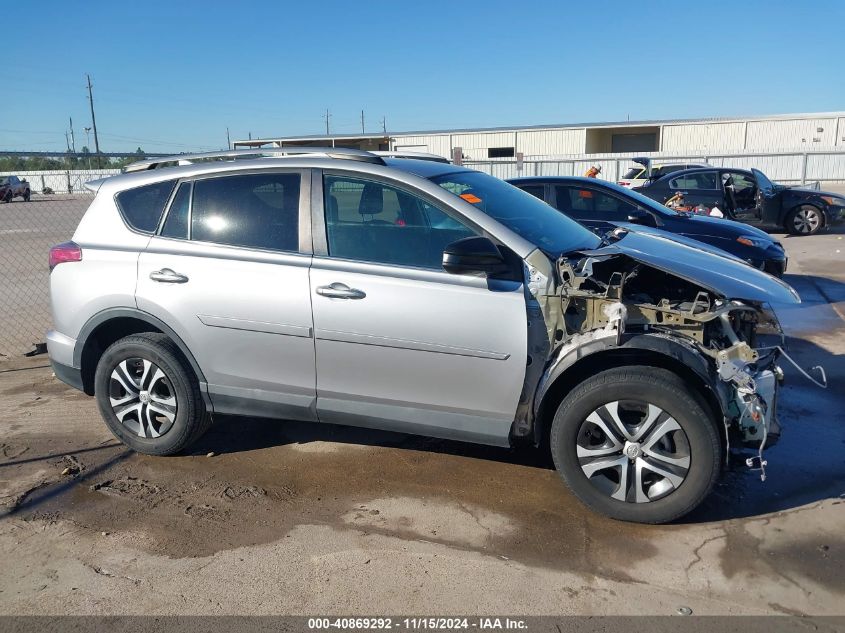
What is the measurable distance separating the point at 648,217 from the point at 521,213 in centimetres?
449

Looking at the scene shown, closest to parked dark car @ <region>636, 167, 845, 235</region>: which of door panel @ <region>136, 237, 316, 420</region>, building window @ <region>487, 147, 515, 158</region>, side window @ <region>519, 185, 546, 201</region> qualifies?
side window @ <region>519, 185, 546, 201</region>

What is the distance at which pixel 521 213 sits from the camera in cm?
445

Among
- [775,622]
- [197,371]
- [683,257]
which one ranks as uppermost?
[683,257]

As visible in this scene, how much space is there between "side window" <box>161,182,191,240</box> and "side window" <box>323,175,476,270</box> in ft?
3.21

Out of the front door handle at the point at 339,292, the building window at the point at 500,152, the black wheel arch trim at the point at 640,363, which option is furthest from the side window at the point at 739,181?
the building window at the point at 500,152

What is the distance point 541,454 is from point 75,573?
9.09ft

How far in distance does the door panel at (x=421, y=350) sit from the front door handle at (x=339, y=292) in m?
0.02

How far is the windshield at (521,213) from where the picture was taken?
4176mm

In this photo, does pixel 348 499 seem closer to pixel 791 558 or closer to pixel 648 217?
pixel 791 558

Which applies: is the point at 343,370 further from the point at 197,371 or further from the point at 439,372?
the point at 197,371

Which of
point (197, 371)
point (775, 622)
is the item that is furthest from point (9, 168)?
point (775, 622)

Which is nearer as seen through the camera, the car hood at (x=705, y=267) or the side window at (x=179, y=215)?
the car hood at (x=705, y=267)

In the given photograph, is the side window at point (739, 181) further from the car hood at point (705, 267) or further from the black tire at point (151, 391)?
the black tire at point (151, 391)

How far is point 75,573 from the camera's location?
3.46 meters
